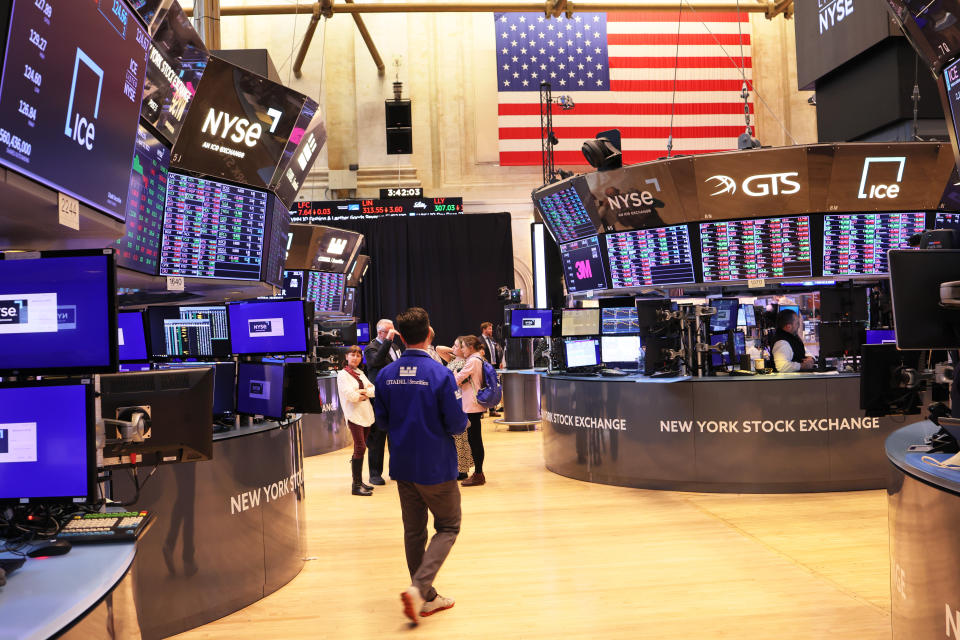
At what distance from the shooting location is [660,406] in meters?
7.47

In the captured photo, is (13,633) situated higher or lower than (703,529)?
higher

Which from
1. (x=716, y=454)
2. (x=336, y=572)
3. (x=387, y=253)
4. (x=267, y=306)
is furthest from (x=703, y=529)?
(x=387, y=253)

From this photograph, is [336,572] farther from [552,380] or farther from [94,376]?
[552,380]

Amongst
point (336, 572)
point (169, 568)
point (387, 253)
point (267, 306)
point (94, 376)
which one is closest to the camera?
point (94, 376)

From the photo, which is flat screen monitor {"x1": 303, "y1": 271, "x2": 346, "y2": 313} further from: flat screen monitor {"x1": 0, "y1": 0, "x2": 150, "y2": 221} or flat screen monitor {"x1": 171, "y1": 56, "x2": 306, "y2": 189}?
flat screen monitor {"x1": 0, "y1": 0, "x2": 150, "y2": 221}

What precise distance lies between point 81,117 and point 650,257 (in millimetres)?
6532

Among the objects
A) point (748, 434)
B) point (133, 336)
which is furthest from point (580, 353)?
point (133, 336)

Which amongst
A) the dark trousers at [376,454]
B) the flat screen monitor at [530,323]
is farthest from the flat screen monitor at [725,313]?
the flat screen monitor at [530,323]

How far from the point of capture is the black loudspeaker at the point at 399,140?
54.9 feet

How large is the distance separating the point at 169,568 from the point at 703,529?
3.64 metres

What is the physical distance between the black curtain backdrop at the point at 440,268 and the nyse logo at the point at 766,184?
9503 mm

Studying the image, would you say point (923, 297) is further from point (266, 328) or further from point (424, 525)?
point (266, 328)

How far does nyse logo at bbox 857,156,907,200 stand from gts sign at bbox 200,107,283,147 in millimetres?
5279

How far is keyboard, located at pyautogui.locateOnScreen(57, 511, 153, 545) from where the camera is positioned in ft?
8.29
